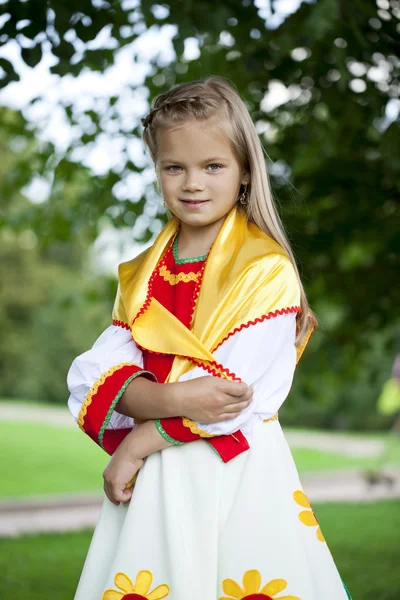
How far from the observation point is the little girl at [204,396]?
1.89 meters

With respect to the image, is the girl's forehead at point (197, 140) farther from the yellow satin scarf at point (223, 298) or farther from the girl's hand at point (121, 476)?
the girl's hand at point (121, 476)

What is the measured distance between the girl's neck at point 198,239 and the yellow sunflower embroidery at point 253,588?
0.79 m

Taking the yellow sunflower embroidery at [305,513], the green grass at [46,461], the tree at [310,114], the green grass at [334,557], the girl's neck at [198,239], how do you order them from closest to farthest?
the yellow sunflower embroidery at [305,513], the girl's neck at [198,239], the tree at [310,114], the green grass at [334,557], the green grass at [46,461]

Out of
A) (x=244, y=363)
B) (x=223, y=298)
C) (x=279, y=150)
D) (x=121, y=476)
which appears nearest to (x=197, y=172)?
(x=223, y=298)

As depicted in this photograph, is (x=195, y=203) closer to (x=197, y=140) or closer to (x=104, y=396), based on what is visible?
(x=197, y=140)

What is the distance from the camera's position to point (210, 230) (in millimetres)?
2125

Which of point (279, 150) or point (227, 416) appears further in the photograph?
point (279, 150)

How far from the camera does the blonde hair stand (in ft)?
6.64

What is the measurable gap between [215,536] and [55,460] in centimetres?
1095

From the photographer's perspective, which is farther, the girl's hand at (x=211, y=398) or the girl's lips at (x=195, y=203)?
the girl's lips at (x=195, y=203)

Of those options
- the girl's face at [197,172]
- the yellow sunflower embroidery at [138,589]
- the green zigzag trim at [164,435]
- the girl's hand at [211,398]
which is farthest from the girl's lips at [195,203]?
the yellow sunflower embroidery at [138,589]

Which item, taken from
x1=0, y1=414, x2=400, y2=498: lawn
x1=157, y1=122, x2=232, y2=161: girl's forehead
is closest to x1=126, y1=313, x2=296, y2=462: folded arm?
x1=157, y1=122, x2=232, y2=161: girl's forehead

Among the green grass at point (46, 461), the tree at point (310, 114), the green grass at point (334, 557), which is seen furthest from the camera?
the green grass at point (46, 461)

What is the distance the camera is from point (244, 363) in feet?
6.31
